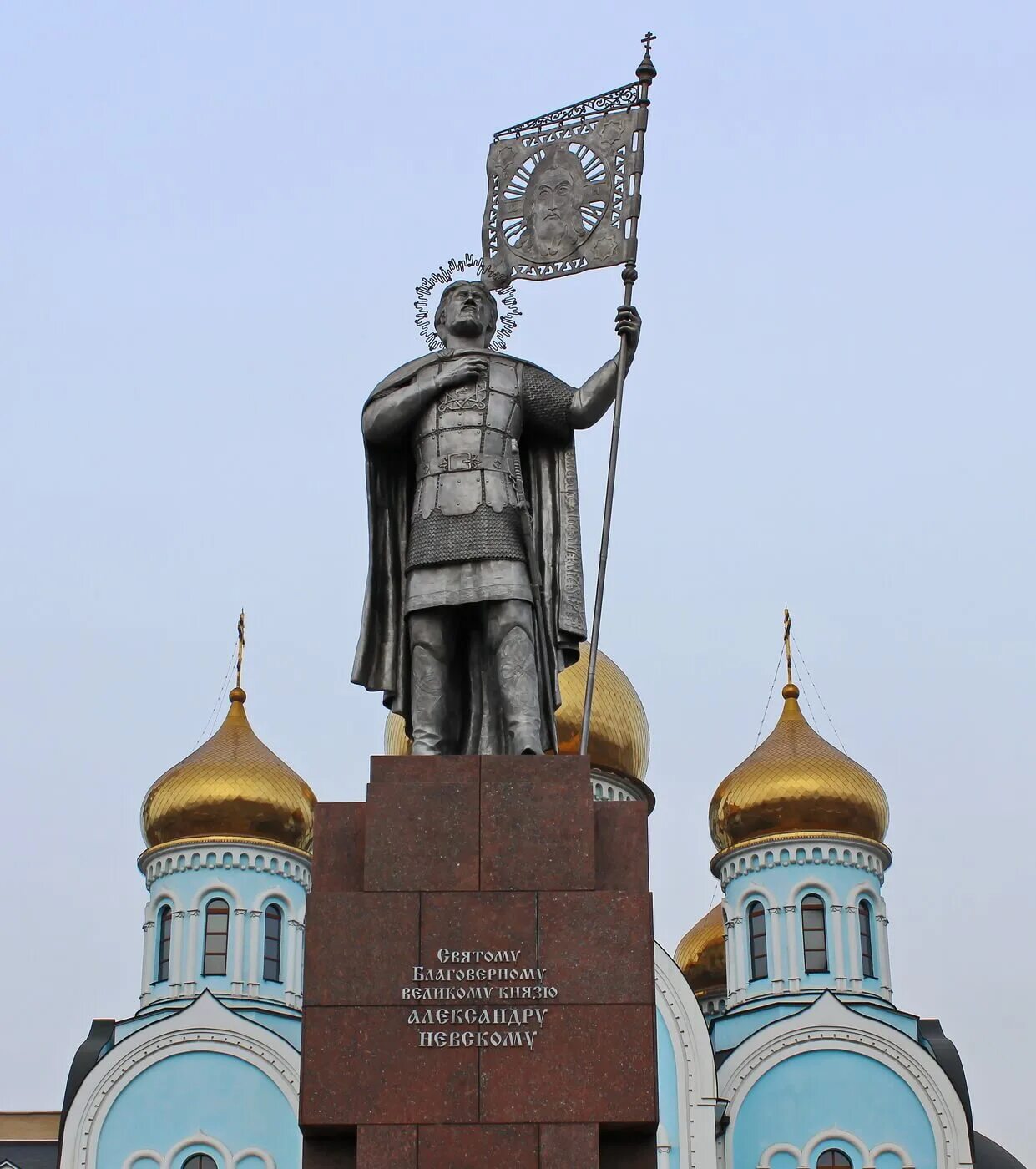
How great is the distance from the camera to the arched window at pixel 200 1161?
28.7 m

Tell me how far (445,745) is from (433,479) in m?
1.20

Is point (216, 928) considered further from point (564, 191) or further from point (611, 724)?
point (564, 191)

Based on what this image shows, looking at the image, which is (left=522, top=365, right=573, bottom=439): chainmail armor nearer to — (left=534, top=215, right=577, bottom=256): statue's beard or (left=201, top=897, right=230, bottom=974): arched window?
(left=534, top=215, right=577, bottom=256): statue's beard

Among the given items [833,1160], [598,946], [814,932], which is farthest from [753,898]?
[598,946]

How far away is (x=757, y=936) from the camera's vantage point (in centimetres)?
3161

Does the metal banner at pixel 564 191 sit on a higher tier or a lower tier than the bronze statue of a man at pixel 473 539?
higher

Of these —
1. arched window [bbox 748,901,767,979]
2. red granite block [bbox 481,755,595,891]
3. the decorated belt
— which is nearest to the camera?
red granite block [bbox 481,755,595,891]

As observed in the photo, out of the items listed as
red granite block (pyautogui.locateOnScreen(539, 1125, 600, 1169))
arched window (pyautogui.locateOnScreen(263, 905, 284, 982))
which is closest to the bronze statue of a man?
red granite block (pyautogui.locateOnScreen(539, 1125, 600, 1169))

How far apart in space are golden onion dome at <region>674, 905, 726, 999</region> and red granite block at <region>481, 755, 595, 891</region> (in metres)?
25.1

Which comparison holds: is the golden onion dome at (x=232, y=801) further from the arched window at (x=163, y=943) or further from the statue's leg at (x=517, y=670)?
the statue's leg at (x=517, y=670)

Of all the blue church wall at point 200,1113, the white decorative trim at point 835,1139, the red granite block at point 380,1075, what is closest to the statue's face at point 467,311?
the red granite block at point 380,1075

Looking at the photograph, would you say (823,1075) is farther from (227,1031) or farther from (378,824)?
(378,824)

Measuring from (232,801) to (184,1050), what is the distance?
13.1 ft

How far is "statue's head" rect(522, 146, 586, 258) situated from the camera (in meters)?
11.1
